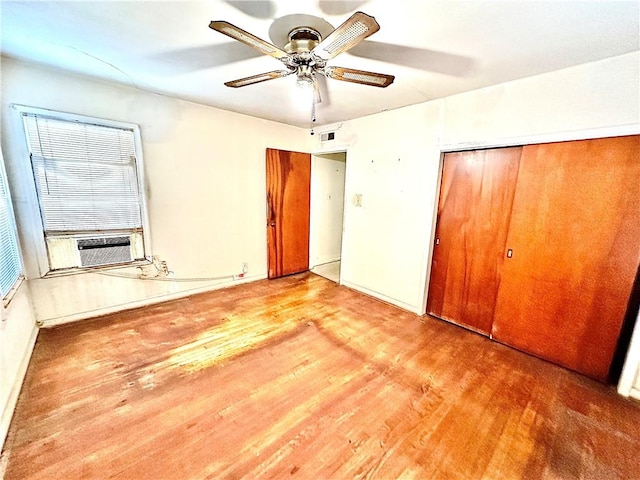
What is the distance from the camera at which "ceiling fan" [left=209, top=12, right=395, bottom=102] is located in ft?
4.11

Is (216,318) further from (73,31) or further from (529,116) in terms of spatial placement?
(529,116)

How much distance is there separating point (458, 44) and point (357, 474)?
8.93 ft

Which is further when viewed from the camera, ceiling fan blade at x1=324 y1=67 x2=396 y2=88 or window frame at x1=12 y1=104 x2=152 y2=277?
window frame at x1=12 y1=104 x2=152 y2=277

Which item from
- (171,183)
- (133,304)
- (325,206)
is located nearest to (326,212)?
(325,206)

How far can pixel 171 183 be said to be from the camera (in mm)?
3113

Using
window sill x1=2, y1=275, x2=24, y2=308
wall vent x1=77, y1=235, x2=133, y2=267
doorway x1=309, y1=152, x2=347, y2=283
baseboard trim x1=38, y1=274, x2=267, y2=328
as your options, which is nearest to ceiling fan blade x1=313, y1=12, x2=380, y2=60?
window sill x1=2, y1=275, x2=24, y2=308

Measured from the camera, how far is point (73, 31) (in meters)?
1.71

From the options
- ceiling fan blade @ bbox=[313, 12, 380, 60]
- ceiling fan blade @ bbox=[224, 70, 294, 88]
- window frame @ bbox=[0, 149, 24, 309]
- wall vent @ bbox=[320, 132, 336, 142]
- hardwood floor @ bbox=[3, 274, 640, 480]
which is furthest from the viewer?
wall vent @ bbox=[320, 132, 336, 142]

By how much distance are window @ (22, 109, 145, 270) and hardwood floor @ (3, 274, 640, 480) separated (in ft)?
2.73

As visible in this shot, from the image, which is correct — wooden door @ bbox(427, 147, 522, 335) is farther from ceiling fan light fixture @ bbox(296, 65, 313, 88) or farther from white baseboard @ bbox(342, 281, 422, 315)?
ceiling fan light fixture @ bbox(296, 65, 313, 88)

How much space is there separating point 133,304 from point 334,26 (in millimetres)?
3508

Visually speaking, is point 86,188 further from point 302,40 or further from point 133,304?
point 302,40

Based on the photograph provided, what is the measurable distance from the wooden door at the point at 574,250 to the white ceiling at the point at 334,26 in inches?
30.0

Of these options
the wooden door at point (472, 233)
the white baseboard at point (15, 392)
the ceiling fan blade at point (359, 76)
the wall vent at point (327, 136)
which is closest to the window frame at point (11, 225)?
the white baseboard at point (15, 392)
